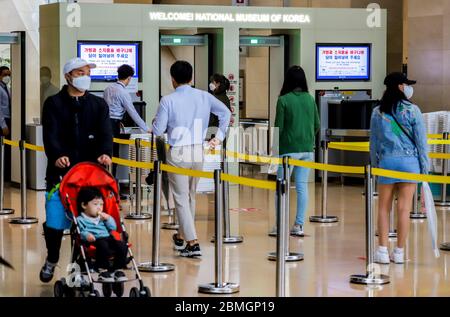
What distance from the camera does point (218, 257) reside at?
8.28 metres

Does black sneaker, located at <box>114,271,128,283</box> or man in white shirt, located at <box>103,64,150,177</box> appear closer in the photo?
black sneaker, located at <box>114,271,128,283</box>

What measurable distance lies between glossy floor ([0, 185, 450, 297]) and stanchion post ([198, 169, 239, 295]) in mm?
86

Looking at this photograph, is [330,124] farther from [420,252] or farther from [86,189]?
[86,189]

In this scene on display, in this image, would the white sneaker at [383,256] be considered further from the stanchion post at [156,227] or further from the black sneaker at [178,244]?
the black sneaker at [178,244]

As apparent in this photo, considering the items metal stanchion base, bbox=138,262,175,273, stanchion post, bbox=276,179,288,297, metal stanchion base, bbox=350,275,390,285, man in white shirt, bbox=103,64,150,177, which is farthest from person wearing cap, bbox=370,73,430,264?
man in white shirt, bbox=103,64,150,177

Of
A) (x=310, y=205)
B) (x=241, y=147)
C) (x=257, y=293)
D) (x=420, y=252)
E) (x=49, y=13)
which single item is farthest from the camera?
(x=241, y=147)

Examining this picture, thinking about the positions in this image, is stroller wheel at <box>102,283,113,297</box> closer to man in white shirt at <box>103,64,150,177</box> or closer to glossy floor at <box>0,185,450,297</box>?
glossy floor at <box>0,185,450,297</box>

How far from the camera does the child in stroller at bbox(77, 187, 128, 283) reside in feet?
24.8

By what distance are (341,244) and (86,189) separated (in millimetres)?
3757

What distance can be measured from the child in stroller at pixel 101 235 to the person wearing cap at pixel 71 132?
523 mm

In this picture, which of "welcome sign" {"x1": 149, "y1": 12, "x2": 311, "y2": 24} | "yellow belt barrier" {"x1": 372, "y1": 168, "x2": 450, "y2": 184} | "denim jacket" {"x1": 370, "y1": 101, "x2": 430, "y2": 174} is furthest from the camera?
"welcome sign" {"x1": 149, "y1": 12, "x2": 311, "y2": 24}

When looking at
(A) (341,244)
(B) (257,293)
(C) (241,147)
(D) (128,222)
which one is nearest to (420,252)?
(A) (341,244)

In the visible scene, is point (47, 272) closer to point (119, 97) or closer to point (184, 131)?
point (184, 131)

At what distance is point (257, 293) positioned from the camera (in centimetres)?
833
